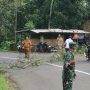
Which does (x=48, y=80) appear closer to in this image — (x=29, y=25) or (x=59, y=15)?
(x=59, y=15)

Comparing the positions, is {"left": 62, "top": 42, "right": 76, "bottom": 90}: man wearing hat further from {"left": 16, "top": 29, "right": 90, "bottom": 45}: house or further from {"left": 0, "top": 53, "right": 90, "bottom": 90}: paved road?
{"left": 16, "top": 29, "right": 90, "bottom": 45}: house

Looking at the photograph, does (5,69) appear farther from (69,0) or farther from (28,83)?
(69,0)

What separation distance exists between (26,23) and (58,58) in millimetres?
33489

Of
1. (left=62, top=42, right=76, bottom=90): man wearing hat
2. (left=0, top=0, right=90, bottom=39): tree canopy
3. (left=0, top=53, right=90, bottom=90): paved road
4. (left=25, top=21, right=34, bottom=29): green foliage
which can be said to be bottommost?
(left=0, top=53, right=90, bottom=90): paved road

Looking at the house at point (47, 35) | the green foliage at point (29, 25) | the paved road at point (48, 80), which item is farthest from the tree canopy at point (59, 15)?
the paved road at point (48, 80)

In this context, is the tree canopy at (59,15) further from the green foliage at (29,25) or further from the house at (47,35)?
the house at (47,35)

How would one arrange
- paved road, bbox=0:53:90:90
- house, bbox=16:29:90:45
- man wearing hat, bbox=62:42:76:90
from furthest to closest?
house, bbox=16:29:90:45 → paved road, bbox=0:53:90:90 → man wearing hat, bbox=62:42:76:90

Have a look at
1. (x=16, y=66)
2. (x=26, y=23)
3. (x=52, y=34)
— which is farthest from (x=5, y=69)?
(x=26, y=23)

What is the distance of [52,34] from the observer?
55250 millimetres

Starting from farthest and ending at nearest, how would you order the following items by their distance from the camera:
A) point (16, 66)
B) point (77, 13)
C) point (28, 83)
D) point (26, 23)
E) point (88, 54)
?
point (26, 23)
point (77, 13)
point (88, 54)
point (16, 66)
point (28, 83)

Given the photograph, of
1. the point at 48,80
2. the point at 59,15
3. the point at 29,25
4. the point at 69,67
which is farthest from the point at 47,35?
the point at 69,67

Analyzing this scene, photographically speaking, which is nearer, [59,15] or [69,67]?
[69,67]

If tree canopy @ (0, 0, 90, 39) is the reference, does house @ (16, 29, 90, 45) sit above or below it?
below

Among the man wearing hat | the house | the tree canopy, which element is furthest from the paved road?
the tree canopy
